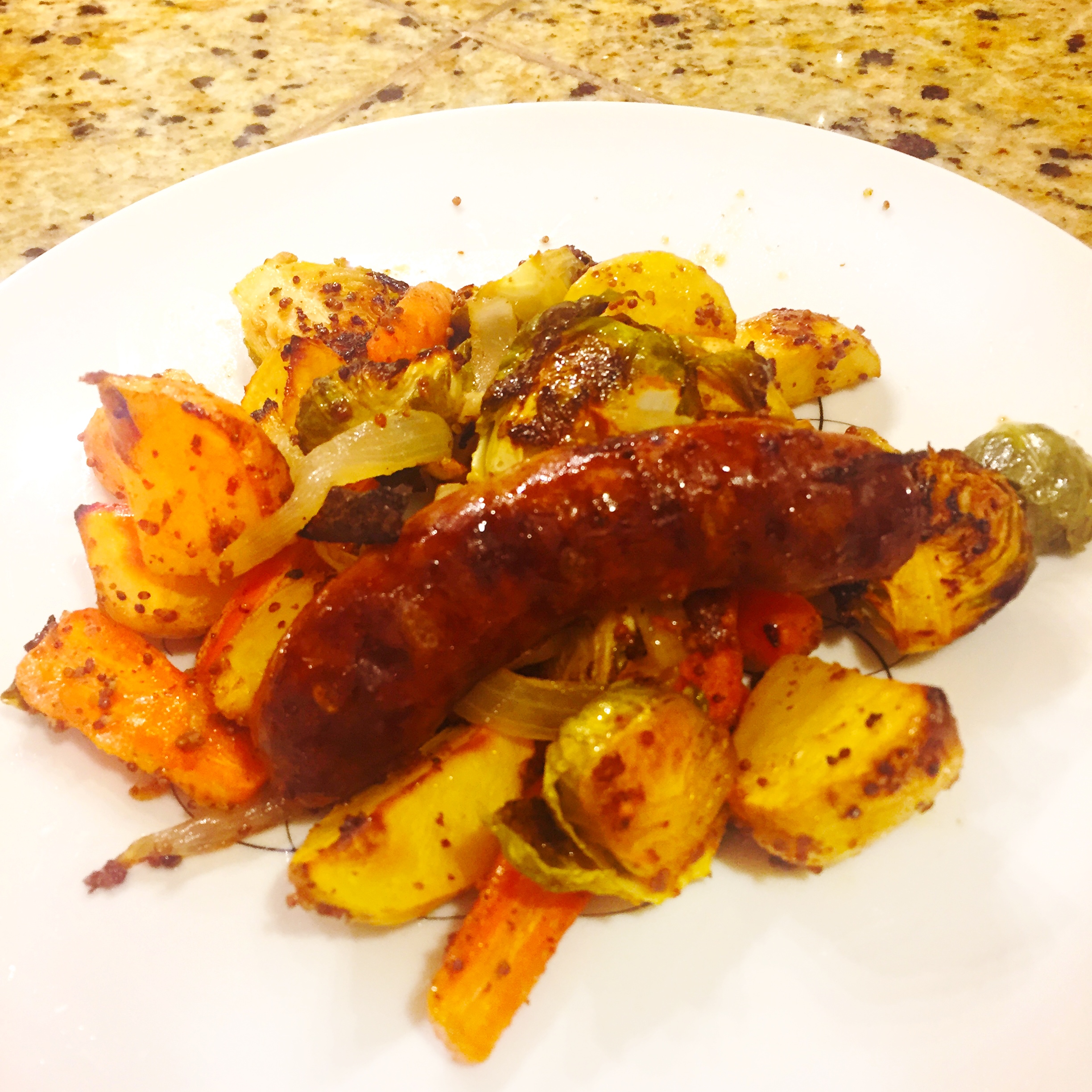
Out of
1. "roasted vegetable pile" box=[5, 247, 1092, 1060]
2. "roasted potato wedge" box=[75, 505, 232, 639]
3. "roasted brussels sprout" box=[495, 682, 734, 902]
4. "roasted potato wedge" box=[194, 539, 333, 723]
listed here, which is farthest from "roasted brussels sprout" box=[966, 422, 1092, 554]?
"roasted potato wedge" box=[75, 505, 232, 639]

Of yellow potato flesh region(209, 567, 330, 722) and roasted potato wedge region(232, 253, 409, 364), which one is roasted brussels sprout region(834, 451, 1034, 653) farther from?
roasted potato wedge region(232, 253, 409, 364)

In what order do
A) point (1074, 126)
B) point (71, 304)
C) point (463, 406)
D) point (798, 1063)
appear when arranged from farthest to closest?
point (1074, 126) → point (71, 304) → point (463, 406) → point (798, 1063)

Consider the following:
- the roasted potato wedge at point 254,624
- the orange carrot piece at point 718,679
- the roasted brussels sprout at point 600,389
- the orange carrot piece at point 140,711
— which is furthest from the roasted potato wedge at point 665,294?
the orange carrot piece at point 140,711

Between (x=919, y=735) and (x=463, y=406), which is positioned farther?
(x=463, y=406)

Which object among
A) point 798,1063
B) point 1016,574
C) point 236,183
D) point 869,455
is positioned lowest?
point 798,1063

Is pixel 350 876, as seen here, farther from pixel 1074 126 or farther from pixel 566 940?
pixel 1074 126

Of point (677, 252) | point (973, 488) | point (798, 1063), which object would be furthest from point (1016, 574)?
point (677, 252)

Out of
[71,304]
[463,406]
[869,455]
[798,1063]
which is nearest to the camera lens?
[798,1063]
